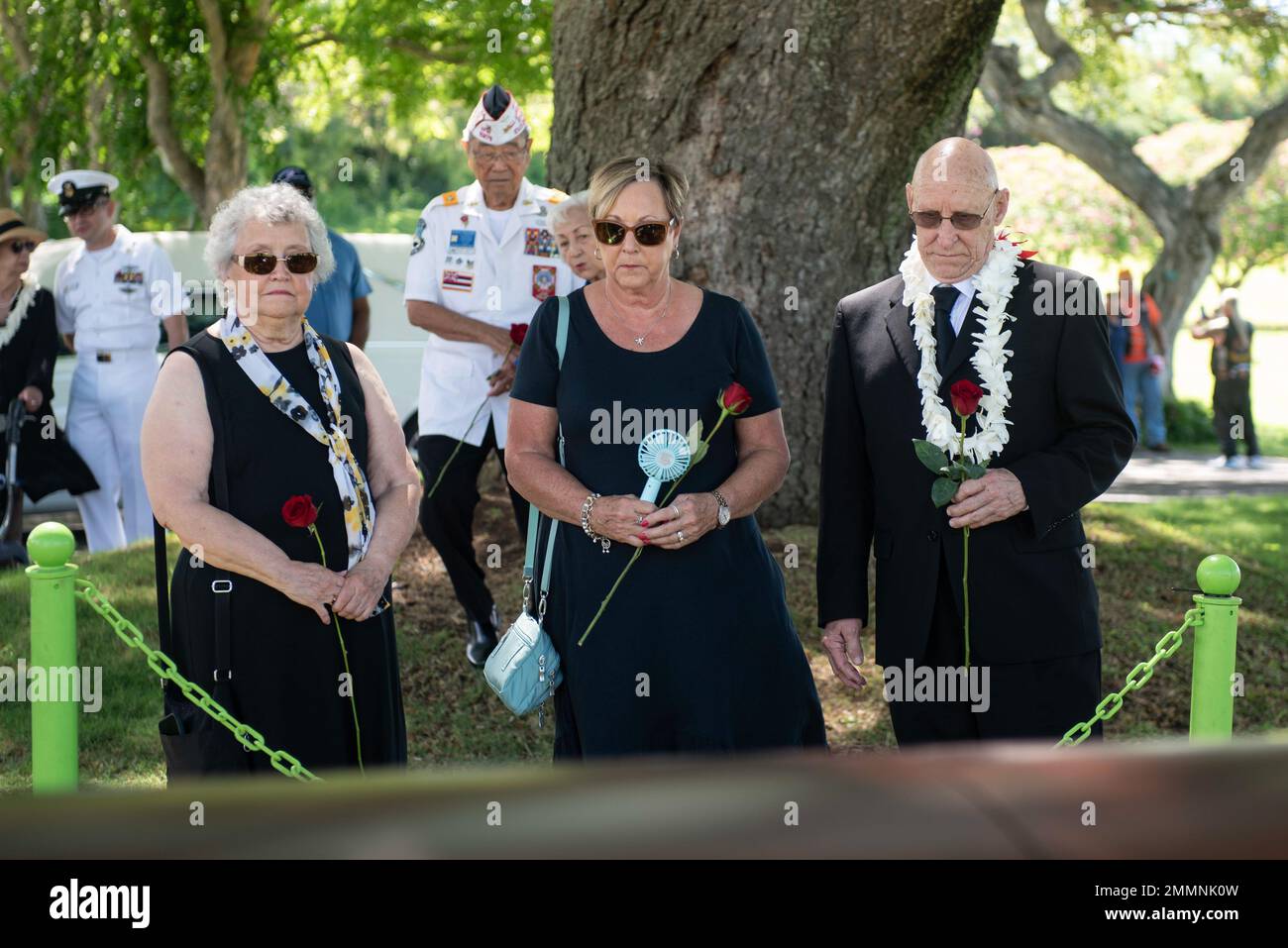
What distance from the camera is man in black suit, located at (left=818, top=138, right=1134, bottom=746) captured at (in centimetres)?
355

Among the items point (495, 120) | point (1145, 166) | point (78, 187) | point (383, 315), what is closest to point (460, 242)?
point (495, 120)

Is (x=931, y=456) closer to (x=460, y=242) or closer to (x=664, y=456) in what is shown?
(x=664, y=456)

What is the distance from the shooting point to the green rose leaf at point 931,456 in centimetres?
357

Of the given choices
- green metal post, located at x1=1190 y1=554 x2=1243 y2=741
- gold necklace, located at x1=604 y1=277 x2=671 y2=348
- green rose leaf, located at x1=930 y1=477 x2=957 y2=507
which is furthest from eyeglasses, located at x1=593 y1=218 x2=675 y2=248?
green metal post, located at x1=1190 y1=554 x2=1243 y2=741

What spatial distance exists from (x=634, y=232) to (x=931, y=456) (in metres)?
0.88

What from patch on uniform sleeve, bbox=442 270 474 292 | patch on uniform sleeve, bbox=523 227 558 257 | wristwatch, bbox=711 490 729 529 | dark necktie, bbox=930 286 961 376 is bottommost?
wristwatch, bbox=711 490 729 529

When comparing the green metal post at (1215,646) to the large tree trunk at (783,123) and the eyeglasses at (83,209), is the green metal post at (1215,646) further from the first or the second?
the eyeglasses at (83,209)

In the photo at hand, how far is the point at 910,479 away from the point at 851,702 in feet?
9.86

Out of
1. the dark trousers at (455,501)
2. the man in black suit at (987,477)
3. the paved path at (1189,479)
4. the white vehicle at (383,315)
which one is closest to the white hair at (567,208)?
the dark trousers at (455,501)

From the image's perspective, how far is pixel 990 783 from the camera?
98 centimetres

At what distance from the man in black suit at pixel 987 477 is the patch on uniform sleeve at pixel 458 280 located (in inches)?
99.0

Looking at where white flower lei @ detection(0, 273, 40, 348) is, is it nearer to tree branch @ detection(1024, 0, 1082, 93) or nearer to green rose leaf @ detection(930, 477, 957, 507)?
green rose leaf @ detection(930, 477, 957, 507)

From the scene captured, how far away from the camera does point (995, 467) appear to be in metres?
3.66
